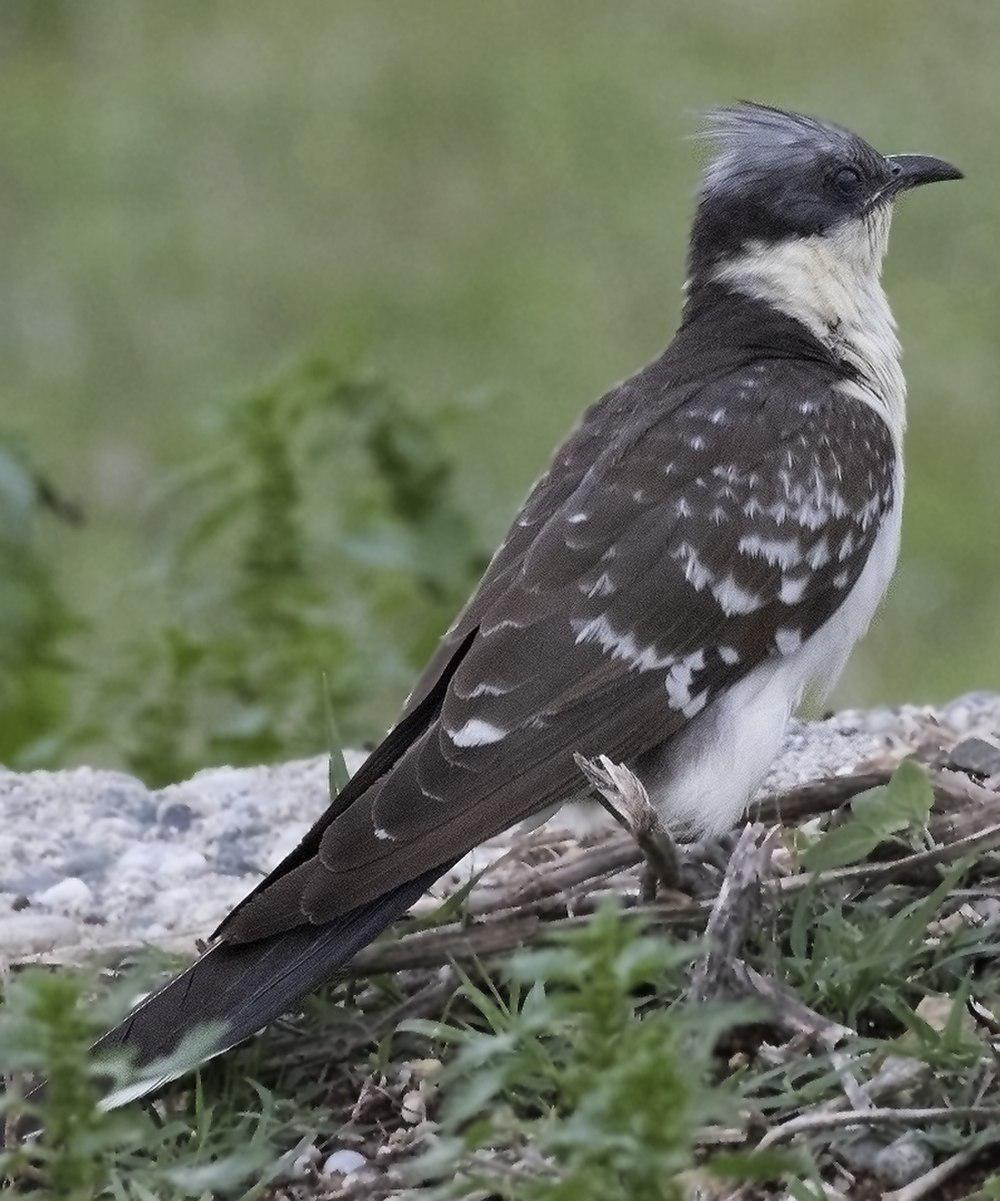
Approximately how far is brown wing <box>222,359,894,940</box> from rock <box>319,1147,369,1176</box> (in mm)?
407

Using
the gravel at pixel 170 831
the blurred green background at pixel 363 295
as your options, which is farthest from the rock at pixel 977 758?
the blurred green background at pixel 363 295

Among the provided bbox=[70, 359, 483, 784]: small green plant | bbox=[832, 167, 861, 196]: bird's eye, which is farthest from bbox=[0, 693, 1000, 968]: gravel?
bbox=[832, 167, 861, 196]: bird's eye

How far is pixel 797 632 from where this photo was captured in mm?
4762

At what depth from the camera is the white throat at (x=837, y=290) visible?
5.39 meters

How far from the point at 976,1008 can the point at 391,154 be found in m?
7.74

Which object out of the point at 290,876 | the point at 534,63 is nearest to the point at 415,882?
the point at 290,876

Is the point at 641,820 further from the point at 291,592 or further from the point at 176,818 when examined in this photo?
the point at 291,592

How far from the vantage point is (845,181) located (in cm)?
567

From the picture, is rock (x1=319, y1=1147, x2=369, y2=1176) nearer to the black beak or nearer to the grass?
the grass

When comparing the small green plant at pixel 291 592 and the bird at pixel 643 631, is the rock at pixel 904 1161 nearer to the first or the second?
the bird at pixel 643 631

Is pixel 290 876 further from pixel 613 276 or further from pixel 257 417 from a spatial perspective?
pixel 613 276

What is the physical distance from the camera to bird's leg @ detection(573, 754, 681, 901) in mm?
3877

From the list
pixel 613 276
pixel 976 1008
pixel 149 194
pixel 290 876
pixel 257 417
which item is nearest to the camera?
pixel 976 1008

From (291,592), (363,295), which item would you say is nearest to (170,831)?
(291,592)
